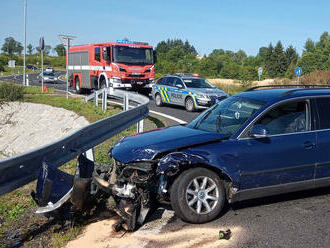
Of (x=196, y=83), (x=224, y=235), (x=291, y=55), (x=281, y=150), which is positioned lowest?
(x=224, y=235)

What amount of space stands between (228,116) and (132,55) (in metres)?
16.7

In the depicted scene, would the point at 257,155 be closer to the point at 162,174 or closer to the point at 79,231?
the point at 162,174

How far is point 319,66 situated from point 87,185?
110m

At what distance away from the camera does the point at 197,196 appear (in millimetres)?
4734

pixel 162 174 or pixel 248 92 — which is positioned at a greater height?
pixel 248 92

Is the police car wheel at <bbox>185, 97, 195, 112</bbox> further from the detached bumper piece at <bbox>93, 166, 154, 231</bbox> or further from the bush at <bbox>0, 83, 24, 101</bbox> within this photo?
the detached bumper piece at <bbox>93, 166, 154, 231</bbox>

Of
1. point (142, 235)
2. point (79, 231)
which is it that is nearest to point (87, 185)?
point (79, 231)

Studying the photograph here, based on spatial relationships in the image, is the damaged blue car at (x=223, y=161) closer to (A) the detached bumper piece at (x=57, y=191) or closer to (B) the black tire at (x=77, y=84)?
(A) the detached bumper piece at (x=57, y=191)

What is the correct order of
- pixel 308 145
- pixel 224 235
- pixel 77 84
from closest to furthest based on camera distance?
pixel 224 235, pixel 308 145, pixel 77 84

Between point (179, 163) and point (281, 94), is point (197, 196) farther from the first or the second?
point (281, 94)

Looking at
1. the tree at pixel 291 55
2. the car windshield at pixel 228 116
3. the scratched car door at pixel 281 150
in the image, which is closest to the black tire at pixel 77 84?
the car windshield at pixel 228 116

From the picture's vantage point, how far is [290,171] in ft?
16.9

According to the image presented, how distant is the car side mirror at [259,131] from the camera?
491 cm

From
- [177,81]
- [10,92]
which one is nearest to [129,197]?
[177,81]
